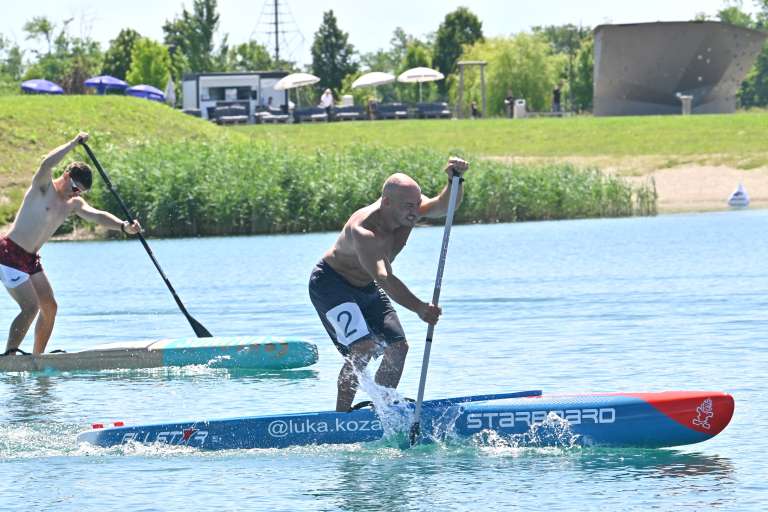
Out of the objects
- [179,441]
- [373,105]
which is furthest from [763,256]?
[373,105]

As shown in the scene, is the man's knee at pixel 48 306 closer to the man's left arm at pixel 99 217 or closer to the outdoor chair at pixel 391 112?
the man's left arm at pixel 99 217

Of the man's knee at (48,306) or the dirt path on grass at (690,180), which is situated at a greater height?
the man's knee at (48,306)

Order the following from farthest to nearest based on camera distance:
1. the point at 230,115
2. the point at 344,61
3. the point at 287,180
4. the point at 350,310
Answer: the point at 344,61, the point at 230,115, the point at 287,180, the point at 350,310

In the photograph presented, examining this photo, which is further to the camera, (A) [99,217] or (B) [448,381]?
(A) [99,217]

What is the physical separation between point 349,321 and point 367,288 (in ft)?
1.16

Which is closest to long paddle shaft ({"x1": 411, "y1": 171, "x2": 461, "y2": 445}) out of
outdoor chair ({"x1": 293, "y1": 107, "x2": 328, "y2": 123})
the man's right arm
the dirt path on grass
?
the man's right arm

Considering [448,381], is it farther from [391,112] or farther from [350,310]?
[391,112]

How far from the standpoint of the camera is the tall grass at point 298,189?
1789 inches

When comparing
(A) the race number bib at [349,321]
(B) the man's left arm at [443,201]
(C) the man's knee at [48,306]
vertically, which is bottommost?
(C) the man's knee at [48,306]

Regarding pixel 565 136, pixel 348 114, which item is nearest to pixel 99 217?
pixel 565 136

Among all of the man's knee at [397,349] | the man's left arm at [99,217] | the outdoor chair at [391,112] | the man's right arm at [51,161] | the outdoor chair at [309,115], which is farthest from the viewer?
the outdoor chair at [391,112]

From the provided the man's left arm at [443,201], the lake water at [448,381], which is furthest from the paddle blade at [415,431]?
the man's left arm at [443,201]

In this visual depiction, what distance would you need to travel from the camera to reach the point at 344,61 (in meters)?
115

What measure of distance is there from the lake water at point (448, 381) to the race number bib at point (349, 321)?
105cm
